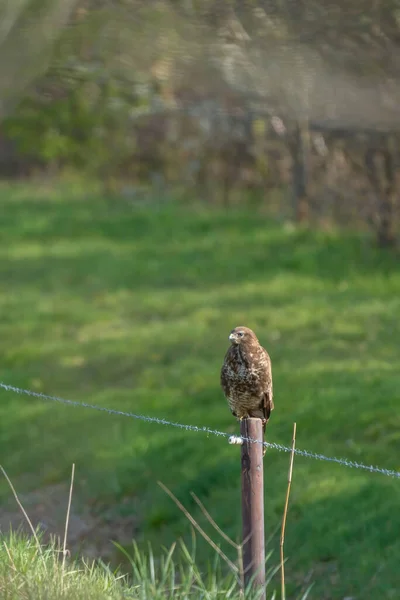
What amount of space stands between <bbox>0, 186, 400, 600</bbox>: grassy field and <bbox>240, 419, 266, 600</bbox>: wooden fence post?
66.8 inches

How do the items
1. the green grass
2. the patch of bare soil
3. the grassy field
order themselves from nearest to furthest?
1. the green grass
2. the grassy field
3. the patch of bare soil

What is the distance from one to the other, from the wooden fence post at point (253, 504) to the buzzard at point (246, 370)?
3.85 feet

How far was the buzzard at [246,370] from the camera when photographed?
5.68 meters

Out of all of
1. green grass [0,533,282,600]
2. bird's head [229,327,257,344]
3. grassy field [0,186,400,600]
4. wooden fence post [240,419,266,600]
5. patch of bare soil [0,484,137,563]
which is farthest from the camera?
patch of bare soil [0,484,137,563]

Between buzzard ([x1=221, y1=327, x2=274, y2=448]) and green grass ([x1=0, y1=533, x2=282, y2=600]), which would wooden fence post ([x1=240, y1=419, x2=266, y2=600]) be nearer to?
green grass ([x1=0, y1=533, x2=282, y2=600])

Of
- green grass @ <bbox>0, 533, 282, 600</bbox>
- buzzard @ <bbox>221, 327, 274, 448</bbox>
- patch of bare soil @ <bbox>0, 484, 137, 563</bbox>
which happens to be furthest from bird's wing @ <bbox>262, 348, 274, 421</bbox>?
patch of bare soil @ <bbox>0, 484, 137, 563</bbox>

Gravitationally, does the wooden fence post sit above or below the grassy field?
above

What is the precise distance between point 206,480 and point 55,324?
564cm

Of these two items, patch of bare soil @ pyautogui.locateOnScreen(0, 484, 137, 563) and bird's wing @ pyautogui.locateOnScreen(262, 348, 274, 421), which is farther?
patch of bare soil @ pyautogui.locateOnScreen(0, 484, 137, 563)

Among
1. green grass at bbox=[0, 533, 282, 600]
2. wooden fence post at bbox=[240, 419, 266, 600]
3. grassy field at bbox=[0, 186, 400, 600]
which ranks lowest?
grassy field at bbox=[0, 186, 400, 600]

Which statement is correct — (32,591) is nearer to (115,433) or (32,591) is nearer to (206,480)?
(206,480)

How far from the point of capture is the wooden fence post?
451cm

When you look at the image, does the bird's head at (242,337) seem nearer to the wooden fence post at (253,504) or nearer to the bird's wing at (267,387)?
Result: the bird's wing at (267,387)

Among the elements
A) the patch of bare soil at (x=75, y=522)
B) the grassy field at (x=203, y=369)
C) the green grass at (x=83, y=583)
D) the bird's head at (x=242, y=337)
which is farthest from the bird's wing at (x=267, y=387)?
the patch of bare soil at (x=75, y=522)
